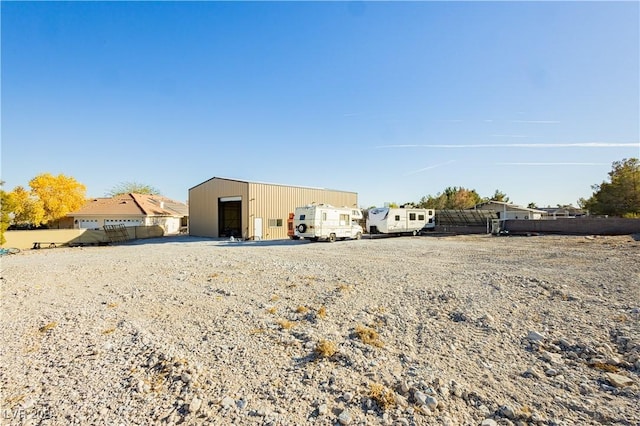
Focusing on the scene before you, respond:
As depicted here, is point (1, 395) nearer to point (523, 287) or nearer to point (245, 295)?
point (245, 295)

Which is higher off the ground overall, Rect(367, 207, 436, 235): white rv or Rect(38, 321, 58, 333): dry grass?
Rect(367, 207, 436, 235): white rv

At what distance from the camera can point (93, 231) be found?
2197cm

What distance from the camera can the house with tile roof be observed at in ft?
103

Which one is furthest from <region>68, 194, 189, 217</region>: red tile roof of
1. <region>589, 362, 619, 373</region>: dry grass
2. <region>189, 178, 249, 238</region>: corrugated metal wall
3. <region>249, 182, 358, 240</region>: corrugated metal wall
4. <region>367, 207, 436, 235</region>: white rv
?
<region>589, 362, 619, 373</region>: dry grass

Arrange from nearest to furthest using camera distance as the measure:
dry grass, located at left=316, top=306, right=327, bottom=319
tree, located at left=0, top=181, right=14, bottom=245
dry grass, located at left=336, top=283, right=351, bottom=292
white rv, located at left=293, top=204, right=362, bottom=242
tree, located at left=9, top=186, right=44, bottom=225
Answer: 1. dry grass, located at left=316, top=306, right=327, bottom=319
2. dry grass, located at left=336, top=283, right=351, bottom=292
3. tree, located at left=0, top=181, right=14, bottom=245
4. white rv, located at left=293, top=204, right=362, bottom=242
5. tree, located at left=9, top=186, right=44, bottom=225

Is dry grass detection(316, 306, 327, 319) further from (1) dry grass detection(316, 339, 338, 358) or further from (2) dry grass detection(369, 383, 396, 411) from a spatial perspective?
(2) dry grass detection(369, 383, 396, 411)

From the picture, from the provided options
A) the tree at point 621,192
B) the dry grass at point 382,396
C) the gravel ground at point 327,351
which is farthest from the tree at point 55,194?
the tree at point 621,192

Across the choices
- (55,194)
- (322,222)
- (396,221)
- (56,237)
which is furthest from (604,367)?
(55,194)

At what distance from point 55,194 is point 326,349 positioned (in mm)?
35617

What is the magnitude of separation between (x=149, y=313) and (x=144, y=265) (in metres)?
6.05

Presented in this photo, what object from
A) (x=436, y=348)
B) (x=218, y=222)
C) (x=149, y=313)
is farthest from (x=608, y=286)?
(x=218, y=222)

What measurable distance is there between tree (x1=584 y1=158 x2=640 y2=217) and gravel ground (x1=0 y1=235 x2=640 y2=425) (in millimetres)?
28439

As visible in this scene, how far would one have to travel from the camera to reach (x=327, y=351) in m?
4.36

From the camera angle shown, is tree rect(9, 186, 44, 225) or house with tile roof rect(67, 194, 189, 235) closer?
tree rect(9, 186, 44, 225)
